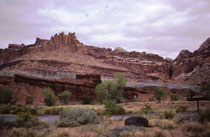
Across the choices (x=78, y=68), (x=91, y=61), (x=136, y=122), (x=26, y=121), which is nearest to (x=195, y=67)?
(x=91, y=61)

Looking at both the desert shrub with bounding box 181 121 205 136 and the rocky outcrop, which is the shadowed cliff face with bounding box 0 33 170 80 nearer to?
the rocky outcrop

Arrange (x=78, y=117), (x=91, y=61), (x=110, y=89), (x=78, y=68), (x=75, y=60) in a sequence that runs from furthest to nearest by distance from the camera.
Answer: (x=91, y=61) → (x=75, y=60) → (x=78, y=68) → (x=110, y=89) → (x=78, y=117)

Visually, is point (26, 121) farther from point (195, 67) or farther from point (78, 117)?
point (195, 67)

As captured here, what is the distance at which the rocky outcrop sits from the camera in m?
83.4

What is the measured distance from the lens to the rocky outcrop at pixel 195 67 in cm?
8339

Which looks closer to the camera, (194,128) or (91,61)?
(194,128)

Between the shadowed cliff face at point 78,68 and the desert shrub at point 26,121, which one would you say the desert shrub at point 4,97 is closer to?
the shadowed cliff face at point 78,68

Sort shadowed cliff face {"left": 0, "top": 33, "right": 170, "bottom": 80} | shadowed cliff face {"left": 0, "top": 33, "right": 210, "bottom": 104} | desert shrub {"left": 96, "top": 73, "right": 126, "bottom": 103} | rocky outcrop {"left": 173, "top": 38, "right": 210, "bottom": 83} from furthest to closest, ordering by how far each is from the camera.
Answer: rocky outcrop {"left": 173, "top": 38, "right": 210, "bottom": 83} → shadowed cliff face {"left": 0, "top": 33, "right": 170, "bottom": 80} → shadowed cliff face {"left": 0, "top": 33, "right": 210, "bottom": 104} → desert shrub {"left": 96, "top": 73, "right": 126, "bottom": 103}

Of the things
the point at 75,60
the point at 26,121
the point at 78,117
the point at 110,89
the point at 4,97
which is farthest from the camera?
the point at 75,60

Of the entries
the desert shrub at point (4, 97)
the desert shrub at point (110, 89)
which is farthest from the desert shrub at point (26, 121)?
the desert shrub at point (4, 97)

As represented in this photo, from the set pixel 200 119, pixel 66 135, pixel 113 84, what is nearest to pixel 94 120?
pixel 66 135

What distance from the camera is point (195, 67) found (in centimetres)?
9519

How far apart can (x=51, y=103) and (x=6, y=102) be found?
12.8 meters

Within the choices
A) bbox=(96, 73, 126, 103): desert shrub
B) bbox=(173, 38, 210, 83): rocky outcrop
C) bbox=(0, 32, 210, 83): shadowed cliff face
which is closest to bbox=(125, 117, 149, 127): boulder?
bbox=(96, 73, 126, 103): desert shrub
